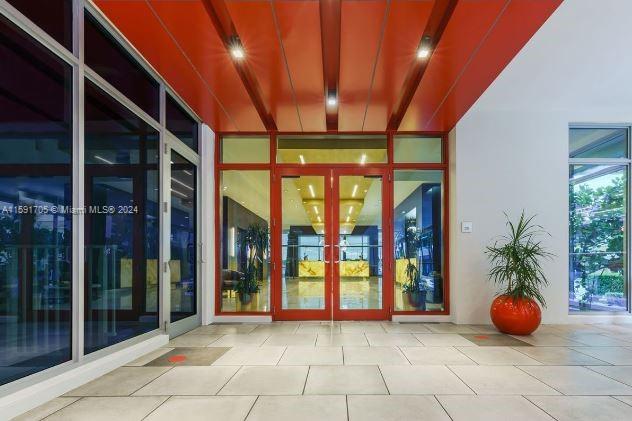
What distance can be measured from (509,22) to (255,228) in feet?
14.8

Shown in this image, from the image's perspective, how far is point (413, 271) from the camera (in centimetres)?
653

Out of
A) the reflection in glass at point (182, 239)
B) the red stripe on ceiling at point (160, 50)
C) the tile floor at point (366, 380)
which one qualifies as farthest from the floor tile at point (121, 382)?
the red stripe on ceiling at point (160, 50)

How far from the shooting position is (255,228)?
21.7ft

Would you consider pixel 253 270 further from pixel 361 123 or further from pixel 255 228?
pixel 361 123

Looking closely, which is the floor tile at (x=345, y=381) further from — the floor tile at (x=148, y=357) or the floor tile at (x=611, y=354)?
the floor tile at (x=611, y=354)

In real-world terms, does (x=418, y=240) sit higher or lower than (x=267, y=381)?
higher

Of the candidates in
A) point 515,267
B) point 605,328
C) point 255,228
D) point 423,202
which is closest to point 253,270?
point 255,228

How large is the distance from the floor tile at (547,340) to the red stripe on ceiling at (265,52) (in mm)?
4180

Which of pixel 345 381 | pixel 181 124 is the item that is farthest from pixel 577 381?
pixel 181 124

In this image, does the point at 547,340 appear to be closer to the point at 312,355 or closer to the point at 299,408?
the point at 312,355

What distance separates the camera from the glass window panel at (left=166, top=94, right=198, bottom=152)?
527cm

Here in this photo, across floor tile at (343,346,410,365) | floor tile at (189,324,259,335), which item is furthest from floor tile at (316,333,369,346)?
floor tile at (189,324,259,335)

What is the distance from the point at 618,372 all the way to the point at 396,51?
3.64 m

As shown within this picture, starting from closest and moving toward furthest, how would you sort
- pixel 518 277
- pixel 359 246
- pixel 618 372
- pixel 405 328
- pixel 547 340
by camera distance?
pixel 618 372
pixel 547 340
pixel 518 277
pixel 405 328
pixel 359 246
